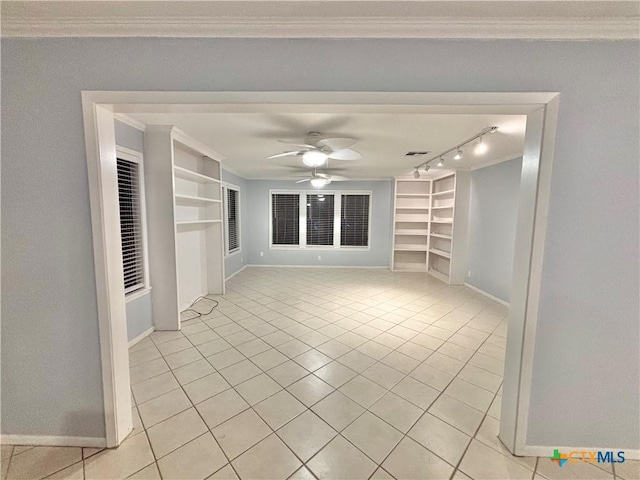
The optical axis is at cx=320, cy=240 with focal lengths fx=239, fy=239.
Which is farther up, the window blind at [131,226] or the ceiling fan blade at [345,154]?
the ceiling fan blade at [345,154]

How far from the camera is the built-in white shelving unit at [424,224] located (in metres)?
5.89

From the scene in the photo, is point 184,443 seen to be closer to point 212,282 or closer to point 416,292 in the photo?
point 212,282

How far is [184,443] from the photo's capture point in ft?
5.20

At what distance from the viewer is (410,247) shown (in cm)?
653

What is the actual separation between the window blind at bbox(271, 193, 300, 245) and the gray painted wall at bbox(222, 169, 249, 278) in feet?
2.47

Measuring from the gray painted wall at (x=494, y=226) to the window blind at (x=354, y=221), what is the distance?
2.58m

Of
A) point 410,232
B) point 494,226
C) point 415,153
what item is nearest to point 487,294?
point 494,226

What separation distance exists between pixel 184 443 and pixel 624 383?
2.79 metres

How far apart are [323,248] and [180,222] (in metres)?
4.22

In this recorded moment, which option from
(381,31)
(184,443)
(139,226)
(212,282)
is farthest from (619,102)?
(212,282)

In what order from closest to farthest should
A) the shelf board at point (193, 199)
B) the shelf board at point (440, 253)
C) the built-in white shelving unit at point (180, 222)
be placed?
1. the built-in white shelving unit at point (180, 222)
2. the shelf board at point (193, 199)
3. the shelf board at point (440, 253)

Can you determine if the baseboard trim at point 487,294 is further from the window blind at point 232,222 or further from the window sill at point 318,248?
the window blind at point 232,222

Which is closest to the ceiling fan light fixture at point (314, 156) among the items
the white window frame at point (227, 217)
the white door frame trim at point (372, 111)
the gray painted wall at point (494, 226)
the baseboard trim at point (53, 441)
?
the white door frame trim at point (372, 111)

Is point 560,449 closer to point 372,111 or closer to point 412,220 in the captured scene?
point 372,111
